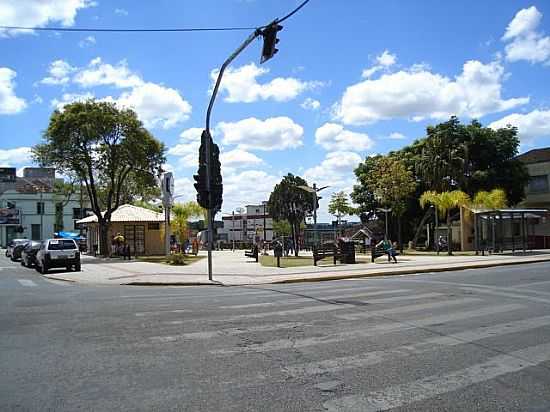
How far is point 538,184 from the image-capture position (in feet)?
178

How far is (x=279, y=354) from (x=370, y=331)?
2290 millimetres

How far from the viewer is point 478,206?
40938mm

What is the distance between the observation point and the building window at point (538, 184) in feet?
176

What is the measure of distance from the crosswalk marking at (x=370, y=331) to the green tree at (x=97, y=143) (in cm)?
3267

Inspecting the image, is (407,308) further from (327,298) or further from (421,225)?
(421,225)

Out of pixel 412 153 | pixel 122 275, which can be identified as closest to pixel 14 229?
pixel 412 153

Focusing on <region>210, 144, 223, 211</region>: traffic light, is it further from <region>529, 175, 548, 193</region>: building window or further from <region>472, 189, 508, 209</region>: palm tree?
<region>529, 175, 548, 193</region>: building window

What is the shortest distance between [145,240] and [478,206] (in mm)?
27257

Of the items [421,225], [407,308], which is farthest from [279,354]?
[421,225]

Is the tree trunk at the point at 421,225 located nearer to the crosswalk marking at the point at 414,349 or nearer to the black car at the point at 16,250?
the black car at the point at 16,250

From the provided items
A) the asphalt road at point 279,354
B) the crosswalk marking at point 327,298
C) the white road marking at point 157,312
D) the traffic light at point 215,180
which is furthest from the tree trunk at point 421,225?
the white road marking at point 157,312

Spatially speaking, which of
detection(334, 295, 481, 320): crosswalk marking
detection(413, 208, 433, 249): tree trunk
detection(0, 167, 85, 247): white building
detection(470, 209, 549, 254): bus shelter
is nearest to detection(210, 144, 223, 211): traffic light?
detection(334, 295, 481, 320): crosswalk marking

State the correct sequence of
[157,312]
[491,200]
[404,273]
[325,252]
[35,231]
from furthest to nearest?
[35,231] < [491,200] < [325,252] < [404,273] < [157,312]

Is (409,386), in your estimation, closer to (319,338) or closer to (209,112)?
(319,338)
